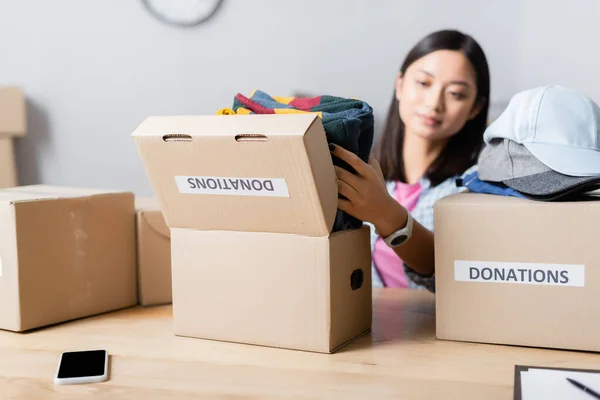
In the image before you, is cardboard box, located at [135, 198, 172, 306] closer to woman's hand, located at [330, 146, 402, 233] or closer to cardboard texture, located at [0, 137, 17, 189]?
woman's hand, located at [330, 146, 402, 233]

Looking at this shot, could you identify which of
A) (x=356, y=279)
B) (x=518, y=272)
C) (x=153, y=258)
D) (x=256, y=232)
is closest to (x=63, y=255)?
(x=153, y=258)

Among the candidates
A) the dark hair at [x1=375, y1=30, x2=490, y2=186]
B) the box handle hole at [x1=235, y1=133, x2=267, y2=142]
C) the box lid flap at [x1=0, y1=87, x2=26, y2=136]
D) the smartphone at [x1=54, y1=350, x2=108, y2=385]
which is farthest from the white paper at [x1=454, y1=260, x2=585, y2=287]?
the box lid flap at [x1=0, y1=87, x2=26, y2=136]

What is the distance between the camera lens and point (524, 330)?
988mm

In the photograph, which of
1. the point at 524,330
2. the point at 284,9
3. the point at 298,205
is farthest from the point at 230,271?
the point at 284,9

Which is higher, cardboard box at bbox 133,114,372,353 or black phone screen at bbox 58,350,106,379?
cardboard box at bbox 133,114,372,353

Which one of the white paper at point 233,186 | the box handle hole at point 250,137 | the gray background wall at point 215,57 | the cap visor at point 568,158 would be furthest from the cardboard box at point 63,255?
the cap visor at point 568,158

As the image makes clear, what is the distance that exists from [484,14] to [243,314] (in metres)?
1.00

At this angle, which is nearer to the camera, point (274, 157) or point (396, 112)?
point (274, 157)

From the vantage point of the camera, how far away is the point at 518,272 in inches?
38.4

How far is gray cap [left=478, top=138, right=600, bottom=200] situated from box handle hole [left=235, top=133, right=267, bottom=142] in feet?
1.37

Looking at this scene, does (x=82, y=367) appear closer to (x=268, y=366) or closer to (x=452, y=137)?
(x=268, y=366)

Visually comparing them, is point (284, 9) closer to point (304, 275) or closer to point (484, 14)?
point (484, 14)

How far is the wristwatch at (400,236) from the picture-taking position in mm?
1148

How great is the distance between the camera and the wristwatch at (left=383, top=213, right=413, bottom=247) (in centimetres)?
115
